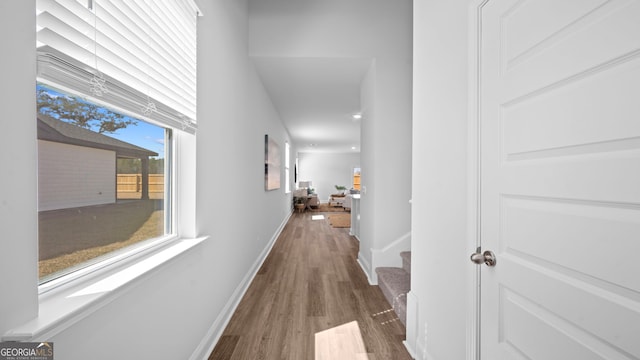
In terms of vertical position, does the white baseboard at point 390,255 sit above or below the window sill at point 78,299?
below

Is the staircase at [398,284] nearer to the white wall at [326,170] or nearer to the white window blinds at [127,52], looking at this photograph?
the white window blinds at [127,52]

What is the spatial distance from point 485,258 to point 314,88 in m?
3.54

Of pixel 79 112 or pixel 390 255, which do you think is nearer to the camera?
pixel 79 112

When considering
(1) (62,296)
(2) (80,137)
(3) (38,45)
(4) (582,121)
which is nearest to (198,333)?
(1) (62,296)

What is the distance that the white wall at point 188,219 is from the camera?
0.64 meters

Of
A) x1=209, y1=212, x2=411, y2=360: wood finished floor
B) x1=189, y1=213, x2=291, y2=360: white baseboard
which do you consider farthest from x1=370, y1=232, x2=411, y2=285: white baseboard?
x1=189, y1=213, x2=291, y2=360: white baseboard

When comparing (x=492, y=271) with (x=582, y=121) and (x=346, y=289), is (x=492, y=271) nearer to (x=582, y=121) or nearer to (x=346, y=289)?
(x=582, y=121)

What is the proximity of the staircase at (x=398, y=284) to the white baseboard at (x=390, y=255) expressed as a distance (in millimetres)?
54

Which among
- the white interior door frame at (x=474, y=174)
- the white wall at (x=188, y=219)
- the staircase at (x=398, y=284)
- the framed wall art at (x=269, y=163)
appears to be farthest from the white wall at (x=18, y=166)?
the framed wall art at (x=269, y=163)

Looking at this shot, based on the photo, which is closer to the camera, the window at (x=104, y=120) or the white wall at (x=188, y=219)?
the white wall at (x=188, y=219)

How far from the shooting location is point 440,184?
148 centimetres

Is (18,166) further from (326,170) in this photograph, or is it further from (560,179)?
(326,170)

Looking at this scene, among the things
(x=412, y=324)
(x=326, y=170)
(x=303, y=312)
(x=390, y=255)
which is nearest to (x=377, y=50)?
(x=390, y=255)

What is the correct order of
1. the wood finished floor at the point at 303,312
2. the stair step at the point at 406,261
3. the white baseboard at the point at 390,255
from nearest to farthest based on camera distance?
the wood finished floor at the point at 303,312, the stair step at the point at 406,261, the white baseboard at the point at 390,255
